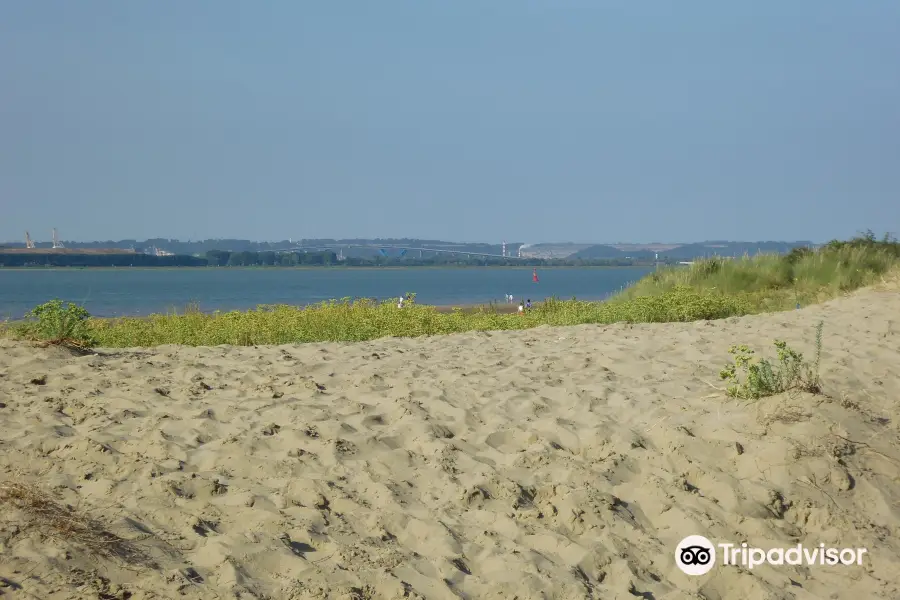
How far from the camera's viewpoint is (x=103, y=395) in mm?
7031

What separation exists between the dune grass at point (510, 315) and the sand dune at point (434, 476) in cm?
304

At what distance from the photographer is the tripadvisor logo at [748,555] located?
5.18 m

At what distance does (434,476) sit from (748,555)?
6.20 ft

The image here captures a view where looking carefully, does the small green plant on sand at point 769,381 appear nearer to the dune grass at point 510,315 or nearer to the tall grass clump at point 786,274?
the dune grass at point 510,315

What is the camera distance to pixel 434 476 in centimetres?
579

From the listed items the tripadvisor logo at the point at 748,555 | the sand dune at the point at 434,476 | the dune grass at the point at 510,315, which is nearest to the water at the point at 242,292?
the dune grass at the point at 510,315

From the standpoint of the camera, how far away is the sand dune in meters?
4.59

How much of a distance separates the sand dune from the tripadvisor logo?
0.23ft

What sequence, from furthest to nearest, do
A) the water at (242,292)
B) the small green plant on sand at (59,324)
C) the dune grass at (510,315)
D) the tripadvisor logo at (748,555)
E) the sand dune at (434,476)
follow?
the water at (242,292) → the dune grass at (510,315) → the small green plant on sand at (59,324) → the tripadvisor logo at (748,555) → the sand dune at (434,476)

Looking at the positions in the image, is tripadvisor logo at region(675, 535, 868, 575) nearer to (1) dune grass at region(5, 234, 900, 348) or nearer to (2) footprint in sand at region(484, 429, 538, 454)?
(2) footprint in sand at region(484, 429, 538, 454)

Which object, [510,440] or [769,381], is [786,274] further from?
[510,440]

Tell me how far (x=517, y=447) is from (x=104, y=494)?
105 inches

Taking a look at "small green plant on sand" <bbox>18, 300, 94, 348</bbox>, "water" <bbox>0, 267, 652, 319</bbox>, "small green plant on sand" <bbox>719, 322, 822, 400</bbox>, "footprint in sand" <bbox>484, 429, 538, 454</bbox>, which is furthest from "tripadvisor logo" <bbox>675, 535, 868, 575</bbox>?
"water" <bbox>0, 267, 652, 319</bbox>

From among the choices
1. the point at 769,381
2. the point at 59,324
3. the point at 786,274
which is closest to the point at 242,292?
the point at 786,274
